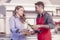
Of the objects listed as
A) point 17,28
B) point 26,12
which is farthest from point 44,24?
point 26,12

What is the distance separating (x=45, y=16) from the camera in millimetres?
1855

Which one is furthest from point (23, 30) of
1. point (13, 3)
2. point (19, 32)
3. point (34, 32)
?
point (13, 3)

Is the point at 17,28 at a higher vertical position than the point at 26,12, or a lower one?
lower

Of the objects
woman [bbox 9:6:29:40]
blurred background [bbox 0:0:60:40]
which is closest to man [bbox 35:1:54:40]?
woman [bbox 9:6:29:40]

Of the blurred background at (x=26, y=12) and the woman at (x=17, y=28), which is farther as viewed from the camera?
the blurred background at (x=26, y=12)

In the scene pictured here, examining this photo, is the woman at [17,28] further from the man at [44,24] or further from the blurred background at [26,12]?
the blurred background at [26,12]

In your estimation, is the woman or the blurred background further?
the blurred background

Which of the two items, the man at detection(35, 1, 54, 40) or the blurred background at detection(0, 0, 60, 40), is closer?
the man at detection(35, 1, 54, 40)

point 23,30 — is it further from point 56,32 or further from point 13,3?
point 56,32

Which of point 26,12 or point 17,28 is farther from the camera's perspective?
point 26,12

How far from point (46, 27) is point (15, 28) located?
32cm

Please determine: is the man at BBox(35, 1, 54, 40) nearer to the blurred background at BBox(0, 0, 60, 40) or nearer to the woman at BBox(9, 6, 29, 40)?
the woman at BBox(9, 6, 29, 40)

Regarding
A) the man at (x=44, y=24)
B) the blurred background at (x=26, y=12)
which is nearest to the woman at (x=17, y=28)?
the man at (x=44, y=24)

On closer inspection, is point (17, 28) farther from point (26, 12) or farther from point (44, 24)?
point (26, 12)
